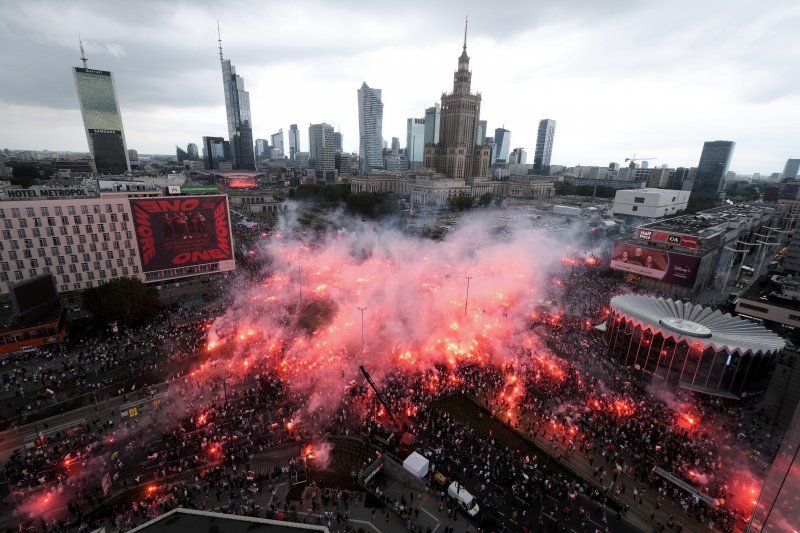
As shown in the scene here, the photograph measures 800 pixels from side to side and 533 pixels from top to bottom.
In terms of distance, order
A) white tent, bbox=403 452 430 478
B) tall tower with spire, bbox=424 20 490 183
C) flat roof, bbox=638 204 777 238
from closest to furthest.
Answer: white tent, bbox=403 452 430 478, flat roof, bbox=638 204 777 238, tall tower with spire, bbox=424 20 490 183

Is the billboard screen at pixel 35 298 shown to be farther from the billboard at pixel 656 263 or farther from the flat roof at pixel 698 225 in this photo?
the flat roof at pixel 698 225

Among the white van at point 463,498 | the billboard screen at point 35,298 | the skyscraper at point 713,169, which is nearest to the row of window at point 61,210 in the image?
the billboard screen at point 35,298

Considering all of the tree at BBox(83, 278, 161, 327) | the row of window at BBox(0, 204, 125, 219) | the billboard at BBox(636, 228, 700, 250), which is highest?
the row of window at BBox(0, 204, 125, 219)

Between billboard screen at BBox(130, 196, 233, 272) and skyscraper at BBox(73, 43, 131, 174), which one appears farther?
skyscraper at BBox(73, 43, 131, 174)

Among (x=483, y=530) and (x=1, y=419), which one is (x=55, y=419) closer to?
(x=1, y=419)

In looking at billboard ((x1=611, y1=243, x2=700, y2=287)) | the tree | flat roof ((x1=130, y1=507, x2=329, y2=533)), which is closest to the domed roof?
billboard ((x1=611, y1=243, x2=700, y2=287))

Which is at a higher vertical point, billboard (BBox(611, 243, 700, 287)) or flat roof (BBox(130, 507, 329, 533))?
billboard (BBox(611, 243, 700, 287))

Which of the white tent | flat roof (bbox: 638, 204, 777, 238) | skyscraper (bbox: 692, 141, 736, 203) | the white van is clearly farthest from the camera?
skyscraper (bbox: 692, 141, 736, 203)

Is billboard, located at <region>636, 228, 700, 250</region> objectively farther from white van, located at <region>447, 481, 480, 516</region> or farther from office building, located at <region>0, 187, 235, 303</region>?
office building, located at <region>0, 187, 235, 303</region>
